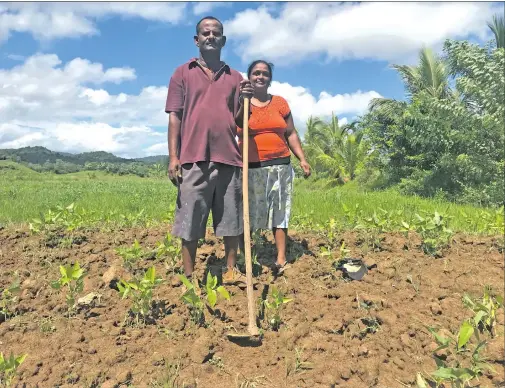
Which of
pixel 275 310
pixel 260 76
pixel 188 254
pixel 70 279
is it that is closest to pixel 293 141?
pixel 260 76

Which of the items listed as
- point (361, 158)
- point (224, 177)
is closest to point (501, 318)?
point (224, 177)

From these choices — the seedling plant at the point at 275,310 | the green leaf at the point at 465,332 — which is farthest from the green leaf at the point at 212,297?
the green leaf at the point at 465,332

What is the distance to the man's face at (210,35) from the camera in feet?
9.84

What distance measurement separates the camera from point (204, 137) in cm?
298

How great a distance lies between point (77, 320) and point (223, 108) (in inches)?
67.6

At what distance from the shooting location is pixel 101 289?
10.4 ft

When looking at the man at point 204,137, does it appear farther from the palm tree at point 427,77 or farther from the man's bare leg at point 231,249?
the palm tree at point 427,77

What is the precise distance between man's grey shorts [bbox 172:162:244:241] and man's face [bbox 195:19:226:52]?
0.82 meters

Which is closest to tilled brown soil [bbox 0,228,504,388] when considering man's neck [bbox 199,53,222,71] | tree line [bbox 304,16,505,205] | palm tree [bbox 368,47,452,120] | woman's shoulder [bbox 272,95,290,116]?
woman's shoulder [bbox 272,95,290,116]

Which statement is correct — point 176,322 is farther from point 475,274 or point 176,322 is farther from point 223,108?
point 475,274

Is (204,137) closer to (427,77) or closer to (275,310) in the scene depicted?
(275,310)

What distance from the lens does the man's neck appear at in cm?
308

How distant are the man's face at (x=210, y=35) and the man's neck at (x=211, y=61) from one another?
0.06 m

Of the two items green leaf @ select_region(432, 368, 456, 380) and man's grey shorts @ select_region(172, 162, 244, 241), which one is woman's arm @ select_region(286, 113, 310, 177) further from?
green leaf @ select_region(432, 368, 456, 380)
